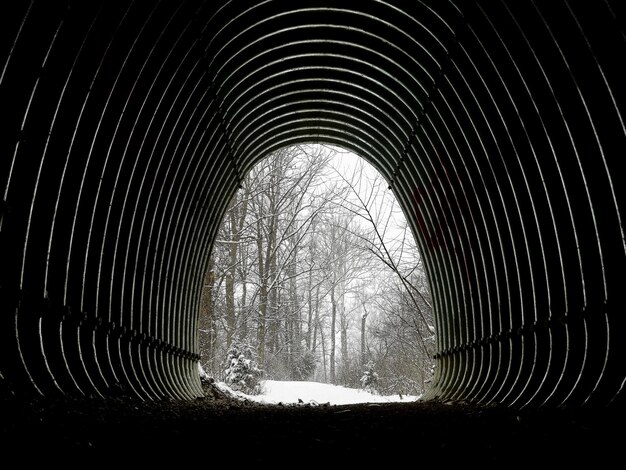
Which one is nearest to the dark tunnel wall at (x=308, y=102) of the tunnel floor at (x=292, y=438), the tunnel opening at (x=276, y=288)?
the tunnel floor at (x=292, y=438)

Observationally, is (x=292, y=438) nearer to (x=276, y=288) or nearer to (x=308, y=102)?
(x=308, y=102)

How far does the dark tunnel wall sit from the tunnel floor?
0.54 meters

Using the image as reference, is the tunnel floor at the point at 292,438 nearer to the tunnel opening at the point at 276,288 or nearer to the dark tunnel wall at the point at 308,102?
the dark tunnel wall at the point at 308,102

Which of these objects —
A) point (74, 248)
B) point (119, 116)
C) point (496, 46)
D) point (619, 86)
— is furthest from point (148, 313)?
point (619, 86)

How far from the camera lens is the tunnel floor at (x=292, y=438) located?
8.65ft

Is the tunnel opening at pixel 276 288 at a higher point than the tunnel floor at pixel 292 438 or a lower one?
higher

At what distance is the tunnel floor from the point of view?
2637mm

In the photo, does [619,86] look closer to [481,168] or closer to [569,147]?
[569,147]

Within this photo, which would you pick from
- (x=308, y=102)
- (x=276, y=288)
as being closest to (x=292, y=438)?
(x=308, y=102)

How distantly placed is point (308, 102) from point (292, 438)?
5.95 metres

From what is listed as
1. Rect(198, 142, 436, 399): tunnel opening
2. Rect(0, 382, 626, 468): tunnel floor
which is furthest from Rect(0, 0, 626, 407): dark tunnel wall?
Rect(198, 142, 436, 399): tunnel opening

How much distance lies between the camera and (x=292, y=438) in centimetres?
337

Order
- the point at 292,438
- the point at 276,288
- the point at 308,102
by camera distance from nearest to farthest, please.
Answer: the point at 292,438
the point at 308,102
the point at 276,288

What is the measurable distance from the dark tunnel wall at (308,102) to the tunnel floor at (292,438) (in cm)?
54
